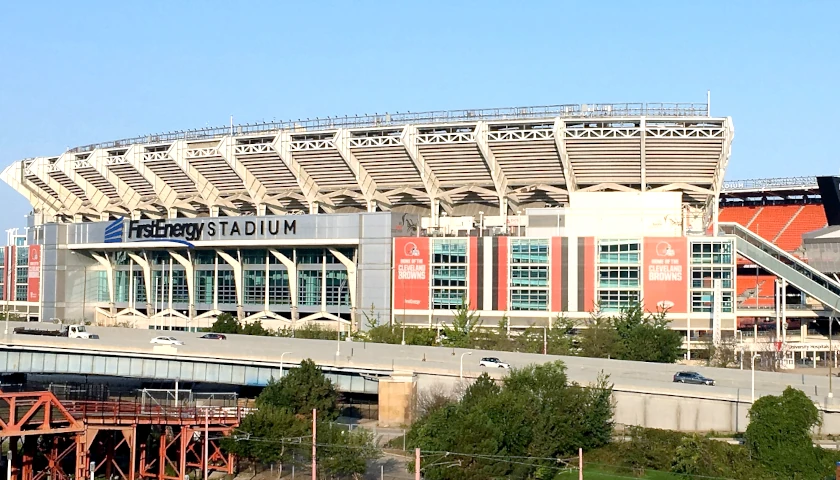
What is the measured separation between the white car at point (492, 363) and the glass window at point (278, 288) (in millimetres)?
48614

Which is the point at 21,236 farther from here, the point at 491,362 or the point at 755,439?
the point at 755,439

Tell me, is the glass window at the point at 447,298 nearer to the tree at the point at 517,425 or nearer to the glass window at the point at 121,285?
the tree at the point at 517,425

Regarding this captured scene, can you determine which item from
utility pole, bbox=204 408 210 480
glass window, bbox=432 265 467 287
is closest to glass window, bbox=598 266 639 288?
glass window, bbox=432 265 467 287

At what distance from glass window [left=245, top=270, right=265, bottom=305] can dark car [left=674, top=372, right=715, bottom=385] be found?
62670mm

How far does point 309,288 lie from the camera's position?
125 m

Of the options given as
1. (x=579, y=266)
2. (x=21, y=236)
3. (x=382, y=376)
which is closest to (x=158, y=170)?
(x=21, y=236)

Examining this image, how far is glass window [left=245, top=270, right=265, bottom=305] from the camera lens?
12800 cm

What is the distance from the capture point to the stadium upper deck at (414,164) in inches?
4262

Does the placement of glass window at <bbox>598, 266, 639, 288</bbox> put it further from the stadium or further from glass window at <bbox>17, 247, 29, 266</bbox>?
glass window at <bbox>17, 247, 29, 266</bbox>

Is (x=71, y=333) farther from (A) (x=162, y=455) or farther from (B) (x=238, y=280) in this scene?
(A) (x=162, y=455)

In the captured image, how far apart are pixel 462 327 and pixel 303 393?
37.0 metres

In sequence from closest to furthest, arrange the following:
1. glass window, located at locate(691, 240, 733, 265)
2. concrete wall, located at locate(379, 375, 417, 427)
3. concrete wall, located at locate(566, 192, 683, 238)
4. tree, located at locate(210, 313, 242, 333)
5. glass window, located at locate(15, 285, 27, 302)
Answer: concrete wall, located at locate(379, 375, 417, 427), glass window, located at locate(691, 240, 733, 265), concrete wall, located at locate(566, 192, 683, 238), tree, located at locate(210, 313, 242, 333), glass window, located at locate(15, 285, 27, 302)

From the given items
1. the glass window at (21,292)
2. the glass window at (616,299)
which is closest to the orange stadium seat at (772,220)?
the glass window at (616,299)

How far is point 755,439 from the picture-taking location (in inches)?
2292
